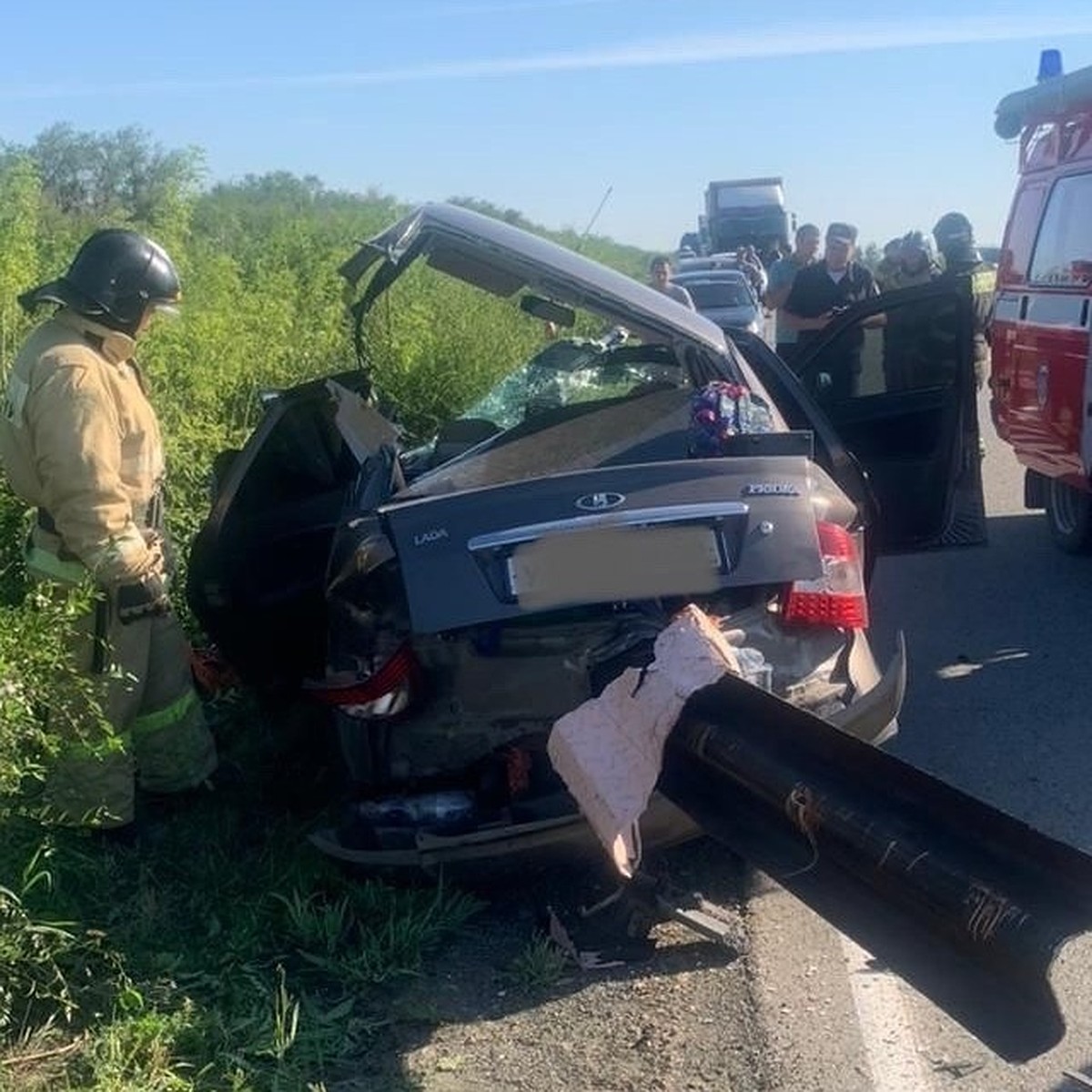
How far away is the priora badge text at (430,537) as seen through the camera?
13.5ft

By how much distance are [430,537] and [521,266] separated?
108 cm

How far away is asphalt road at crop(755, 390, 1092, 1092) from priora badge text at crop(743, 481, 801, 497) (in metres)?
1.19

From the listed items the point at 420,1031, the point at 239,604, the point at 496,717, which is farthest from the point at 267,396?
the point at 420,1031

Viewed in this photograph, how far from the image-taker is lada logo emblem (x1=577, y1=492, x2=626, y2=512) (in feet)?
13.4

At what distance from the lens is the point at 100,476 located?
4.45 m

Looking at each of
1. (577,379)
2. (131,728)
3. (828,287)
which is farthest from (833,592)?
(828,287)

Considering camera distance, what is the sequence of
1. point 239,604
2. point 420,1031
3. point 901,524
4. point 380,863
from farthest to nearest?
point 901,524, point 239,604, point 380,863, point 420,1031

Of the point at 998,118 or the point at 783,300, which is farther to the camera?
the point at 783,300

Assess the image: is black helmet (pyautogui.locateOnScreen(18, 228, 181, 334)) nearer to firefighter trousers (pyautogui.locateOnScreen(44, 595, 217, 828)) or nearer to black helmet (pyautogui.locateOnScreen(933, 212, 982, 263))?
firefighter trousers (pyautogui.locateOnScreen(44, 595, 217, 828))

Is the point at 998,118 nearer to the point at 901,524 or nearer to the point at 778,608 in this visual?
the point at 901,524

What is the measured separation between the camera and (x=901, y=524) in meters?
6.45

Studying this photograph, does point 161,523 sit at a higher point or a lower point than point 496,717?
higher

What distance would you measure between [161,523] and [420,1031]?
2060 mm

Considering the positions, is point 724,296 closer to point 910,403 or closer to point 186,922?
point 910,403
